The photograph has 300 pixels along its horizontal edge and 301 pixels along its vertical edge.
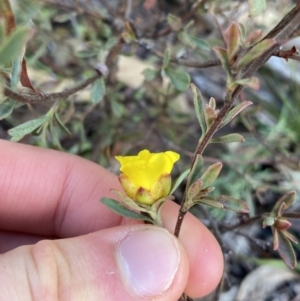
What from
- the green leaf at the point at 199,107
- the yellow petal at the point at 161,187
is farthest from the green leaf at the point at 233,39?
the yellow petal at the point at 161,187

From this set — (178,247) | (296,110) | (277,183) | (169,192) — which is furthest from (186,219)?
(296,110)

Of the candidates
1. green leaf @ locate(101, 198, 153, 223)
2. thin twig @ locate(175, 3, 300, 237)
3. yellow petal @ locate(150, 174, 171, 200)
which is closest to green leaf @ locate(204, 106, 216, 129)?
thin twig @ locate(175, 3, 300, 237)

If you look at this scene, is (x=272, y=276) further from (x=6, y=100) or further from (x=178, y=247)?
(x=6, y=100)

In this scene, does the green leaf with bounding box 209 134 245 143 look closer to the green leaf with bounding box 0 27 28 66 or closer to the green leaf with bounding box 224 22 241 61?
the green leaf with bounding box 224 22 241 61

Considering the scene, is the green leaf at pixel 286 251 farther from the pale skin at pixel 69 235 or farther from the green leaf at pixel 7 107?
the green leaf at pixel 7 107

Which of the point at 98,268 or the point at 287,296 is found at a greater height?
the point at 98,268

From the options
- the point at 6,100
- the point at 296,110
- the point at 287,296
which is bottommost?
the point at 287,296

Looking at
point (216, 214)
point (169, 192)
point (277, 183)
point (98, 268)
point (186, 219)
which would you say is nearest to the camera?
point (169, 192)
